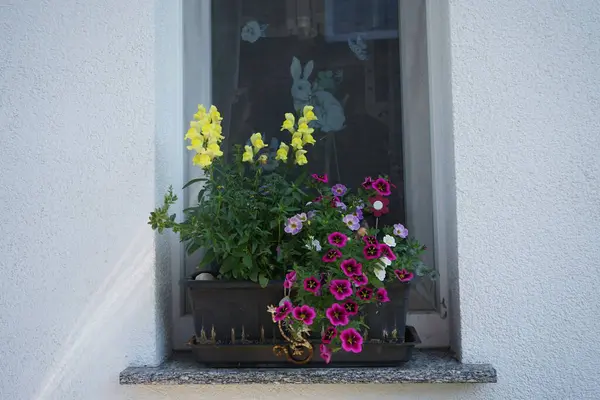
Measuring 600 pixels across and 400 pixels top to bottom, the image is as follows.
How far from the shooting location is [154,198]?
1.71m

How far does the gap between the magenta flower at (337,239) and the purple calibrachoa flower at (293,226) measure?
99mm

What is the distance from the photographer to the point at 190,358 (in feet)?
5.83

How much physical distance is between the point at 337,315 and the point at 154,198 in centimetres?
66

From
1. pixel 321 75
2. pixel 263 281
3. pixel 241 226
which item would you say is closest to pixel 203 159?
pixel 241 226

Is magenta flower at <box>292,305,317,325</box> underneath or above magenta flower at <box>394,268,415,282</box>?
underneath

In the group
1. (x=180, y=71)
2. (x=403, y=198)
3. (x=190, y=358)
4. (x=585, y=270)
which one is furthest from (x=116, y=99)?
(x=585, y=270)

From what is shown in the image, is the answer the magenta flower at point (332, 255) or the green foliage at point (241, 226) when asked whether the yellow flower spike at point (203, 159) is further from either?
the magenta flower at point (332, 255)

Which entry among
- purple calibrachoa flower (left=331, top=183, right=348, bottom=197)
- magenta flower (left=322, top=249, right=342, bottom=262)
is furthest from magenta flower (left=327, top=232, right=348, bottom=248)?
purple calibrachoa flower (left=331, top=183, right=348, bottom=197)

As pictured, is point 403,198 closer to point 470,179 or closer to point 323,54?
point 470,179

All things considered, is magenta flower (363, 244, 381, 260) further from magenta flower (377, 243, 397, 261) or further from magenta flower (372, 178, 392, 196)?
magenta flower (372, 178, 392, 196)

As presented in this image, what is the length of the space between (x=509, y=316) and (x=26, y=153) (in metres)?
1.53

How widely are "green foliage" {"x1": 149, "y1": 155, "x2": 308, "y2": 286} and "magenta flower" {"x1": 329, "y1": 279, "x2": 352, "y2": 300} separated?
0.59 feet

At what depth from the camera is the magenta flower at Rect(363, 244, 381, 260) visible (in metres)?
1.53

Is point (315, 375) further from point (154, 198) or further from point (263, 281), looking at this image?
point (154, 198)
